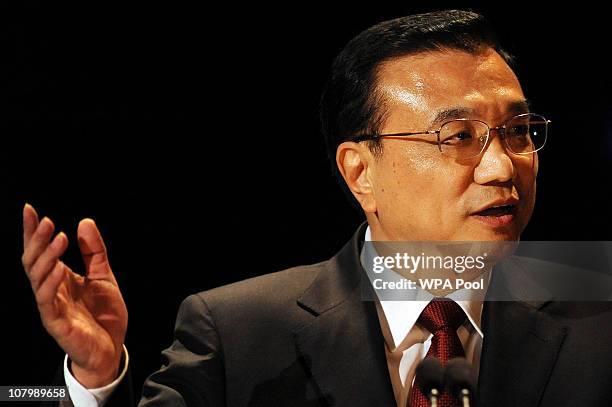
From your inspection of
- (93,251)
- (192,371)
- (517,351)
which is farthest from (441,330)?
(93,251)

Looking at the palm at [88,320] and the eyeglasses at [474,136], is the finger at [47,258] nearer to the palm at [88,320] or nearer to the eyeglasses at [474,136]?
the palm at [88,320]

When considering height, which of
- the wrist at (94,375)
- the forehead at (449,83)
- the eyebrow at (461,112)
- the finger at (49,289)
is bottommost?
the wrist at (94,375)

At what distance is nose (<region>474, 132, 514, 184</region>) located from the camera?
2055 mm

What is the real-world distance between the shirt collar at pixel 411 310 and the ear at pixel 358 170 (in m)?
0.27

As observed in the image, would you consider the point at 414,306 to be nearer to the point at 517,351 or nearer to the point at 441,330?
the point at 441,330

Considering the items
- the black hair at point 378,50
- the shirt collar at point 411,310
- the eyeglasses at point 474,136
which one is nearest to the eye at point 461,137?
the eyeglasses at point 474,136

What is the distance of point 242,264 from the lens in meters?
2.61

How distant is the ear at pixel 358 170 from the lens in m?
2.31

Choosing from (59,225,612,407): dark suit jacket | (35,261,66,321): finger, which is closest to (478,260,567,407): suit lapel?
(59,225,612,407): dark suit jacket

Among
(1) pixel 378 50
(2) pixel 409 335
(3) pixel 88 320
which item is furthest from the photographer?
(1) pixel 378 50

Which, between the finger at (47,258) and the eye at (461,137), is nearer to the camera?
the finger at (47,258)

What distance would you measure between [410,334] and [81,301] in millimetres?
851

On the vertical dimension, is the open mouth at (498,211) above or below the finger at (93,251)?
below

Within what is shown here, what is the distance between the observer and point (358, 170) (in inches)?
92.3
